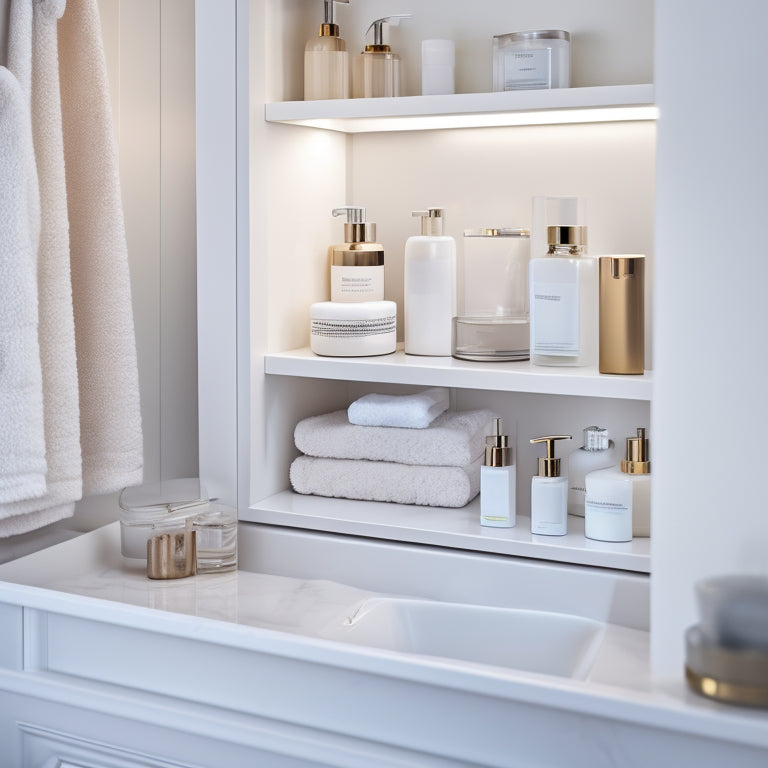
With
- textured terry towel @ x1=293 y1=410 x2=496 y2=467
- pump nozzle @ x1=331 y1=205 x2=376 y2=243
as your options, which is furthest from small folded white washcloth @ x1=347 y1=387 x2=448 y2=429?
pump nozzle @ x1=331 y1=205 x2=376 y2=243

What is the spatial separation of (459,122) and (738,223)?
1.84 ft

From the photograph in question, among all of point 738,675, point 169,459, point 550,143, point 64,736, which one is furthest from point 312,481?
point 738,675

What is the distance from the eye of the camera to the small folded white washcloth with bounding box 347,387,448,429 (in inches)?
49.6

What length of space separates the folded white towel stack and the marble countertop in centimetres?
14

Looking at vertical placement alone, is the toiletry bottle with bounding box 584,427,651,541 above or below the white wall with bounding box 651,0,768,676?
below

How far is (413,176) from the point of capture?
140 centimetres

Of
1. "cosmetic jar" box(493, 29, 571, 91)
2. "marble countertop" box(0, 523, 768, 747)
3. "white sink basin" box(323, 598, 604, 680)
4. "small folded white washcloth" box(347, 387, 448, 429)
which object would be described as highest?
"cosmetic jar" box(493, 29, 571, 91)

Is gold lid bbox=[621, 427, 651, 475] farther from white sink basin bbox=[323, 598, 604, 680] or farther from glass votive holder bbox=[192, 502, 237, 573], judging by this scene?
glass votive holder bbox=[192, 502, 237, 573]

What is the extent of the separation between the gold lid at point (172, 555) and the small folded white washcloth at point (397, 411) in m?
0.27

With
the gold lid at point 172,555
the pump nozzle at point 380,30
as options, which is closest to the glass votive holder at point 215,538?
the gold lid at point 172,555

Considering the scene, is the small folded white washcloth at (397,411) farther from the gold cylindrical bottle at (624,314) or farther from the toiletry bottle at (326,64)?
the toiletry bottle at (326,64)

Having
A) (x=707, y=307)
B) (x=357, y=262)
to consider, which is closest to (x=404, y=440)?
(x=357, y=262)

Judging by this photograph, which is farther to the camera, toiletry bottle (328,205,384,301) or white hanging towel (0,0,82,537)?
toiletry bottle (328,205,384,301)

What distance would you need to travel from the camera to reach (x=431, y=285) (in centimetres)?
129
